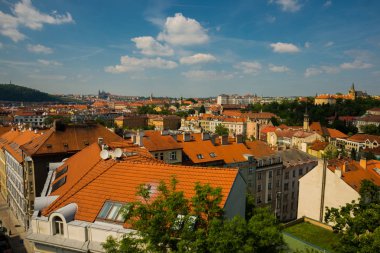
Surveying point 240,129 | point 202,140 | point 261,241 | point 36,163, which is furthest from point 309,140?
point 261,241

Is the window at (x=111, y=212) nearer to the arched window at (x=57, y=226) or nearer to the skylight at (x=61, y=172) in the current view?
the arched window at (x=57, y=226)

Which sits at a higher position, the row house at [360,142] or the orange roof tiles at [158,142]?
the orange roof tiles at [158,142]

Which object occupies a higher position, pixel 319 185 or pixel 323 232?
pixel 319 185

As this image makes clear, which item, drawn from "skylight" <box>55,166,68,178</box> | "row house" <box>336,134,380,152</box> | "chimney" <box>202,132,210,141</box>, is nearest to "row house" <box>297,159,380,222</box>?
"chimney" <box>202,132,210,141</box>

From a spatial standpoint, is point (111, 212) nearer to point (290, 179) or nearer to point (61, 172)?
point (61, 172)

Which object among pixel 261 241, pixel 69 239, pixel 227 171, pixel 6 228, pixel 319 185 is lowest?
pixel 6 228

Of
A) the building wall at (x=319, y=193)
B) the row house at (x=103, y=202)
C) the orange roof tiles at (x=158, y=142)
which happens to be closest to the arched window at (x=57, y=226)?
the row house at (x=103, y=202)

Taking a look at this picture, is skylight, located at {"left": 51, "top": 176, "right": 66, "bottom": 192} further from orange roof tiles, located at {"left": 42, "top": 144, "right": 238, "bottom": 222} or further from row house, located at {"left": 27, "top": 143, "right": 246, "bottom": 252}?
row house, located at {"left": 27, "top": 143, "right": 246, "bottom": 252}

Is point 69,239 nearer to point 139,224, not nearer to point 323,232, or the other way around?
point 139,224
